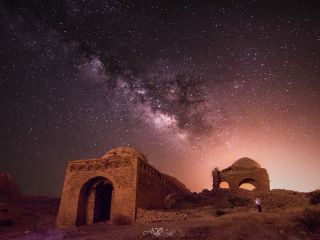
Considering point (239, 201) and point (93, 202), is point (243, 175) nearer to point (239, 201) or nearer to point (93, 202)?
point (239, 201)

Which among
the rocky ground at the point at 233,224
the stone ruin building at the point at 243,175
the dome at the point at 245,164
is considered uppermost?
the dome at the point at 245,164

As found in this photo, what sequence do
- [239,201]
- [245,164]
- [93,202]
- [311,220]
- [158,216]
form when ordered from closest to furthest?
[311,220], [158,216], [93,202], [239,201], [245,164]

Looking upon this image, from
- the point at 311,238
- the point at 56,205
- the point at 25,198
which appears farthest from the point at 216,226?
the point at 25,198

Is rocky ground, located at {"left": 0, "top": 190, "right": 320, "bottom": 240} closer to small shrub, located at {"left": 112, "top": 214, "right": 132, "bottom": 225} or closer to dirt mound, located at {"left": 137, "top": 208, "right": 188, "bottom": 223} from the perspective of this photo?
dirt mound, located at {"left": 137, "top": 208, "right": 188, "bottom": 223}

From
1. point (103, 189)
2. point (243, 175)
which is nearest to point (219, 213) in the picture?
point (103, 189)

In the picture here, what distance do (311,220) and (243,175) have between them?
20.0 meters

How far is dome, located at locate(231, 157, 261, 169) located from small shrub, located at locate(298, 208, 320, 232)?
19.8 metres

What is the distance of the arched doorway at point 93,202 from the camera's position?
19719mm

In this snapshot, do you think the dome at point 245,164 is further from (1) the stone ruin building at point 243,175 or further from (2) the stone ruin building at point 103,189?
(2) the stone ruin building at point 103,189

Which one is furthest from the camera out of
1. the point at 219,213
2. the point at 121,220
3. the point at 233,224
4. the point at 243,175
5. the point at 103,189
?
the point at 243,175

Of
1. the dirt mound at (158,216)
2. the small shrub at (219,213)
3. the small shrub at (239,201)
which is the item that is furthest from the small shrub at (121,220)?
the small shrub at (239,201)

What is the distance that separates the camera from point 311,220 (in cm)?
1076

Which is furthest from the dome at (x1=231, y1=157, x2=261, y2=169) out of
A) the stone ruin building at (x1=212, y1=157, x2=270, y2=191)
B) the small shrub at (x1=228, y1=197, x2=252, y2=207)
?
the small shrub at (x1=228, y1=197, x2=252, y2=207)

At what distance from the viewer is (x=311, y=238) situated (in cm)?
971
